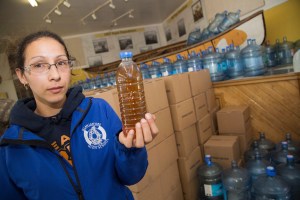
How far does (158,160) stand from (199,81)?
3.54ft

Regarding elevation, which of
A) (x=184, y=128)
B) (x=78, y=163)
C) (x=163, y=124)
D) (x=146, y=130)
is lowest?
(x=184, y=128)

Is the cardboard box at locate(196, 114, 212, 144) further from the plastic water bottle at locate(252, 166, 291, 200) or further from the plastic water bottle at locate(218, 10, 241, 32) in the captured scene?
the plastic water bottle at locate(218, 10, 241, 32)

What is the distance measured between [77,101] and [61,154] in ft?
0.77

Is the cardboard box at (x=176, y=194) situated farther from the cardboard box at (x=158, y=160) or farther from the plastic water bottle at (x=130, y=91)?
the plastic water bottle at (x=130, y=91)

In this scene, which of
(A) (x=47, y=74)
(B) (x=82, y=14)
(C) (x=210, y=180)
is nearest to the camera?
(A) (x=47, y=74)

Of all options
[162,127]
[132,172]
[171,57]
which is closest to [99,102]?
[132,172]

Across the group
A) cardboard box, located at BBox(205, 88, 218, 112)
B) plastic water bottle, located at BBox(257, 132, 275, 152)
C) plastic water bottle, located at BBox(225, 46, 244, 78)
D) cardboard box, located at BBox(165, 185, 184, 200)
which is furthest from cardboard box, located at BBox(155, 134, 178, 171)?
plastic water bottle, located at BBox(225, 46, 244, 78)

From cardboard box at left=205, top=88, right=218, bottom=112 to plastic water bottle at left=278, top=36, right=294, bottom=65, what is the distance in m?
1.43

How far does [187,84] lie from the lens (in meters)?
2.11

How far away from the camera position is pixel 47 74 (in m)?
0.83

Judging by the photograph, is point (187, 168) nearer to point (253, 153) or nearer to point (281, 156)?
point (253, 153)

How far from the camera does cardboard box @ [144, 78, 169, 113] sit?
5.40 feet

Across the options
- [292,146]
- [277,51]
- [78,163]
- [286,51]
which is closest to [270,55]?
[277,51]

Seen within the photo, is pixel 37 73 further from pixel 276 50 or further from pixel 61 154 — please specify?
pixel 276 50
